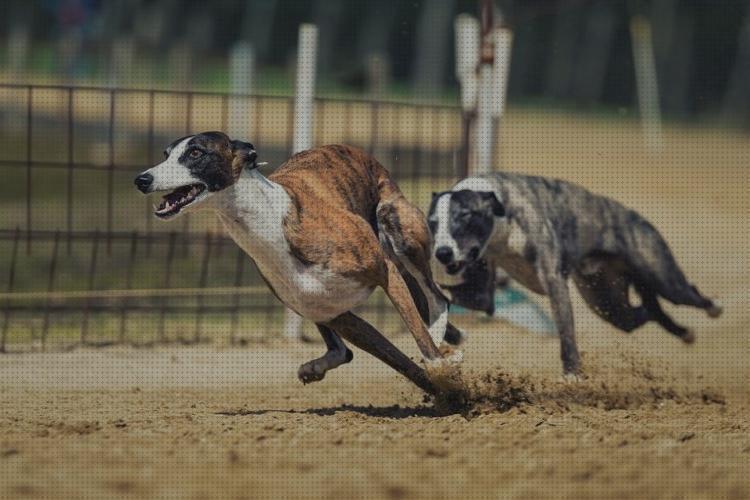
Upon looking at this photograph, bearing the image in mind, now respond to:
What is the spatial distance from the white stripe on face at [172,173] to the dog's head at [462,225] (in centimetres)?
204

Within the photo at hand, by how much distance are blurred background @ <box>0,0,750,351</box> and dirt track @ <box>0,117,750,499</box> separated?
1063mm

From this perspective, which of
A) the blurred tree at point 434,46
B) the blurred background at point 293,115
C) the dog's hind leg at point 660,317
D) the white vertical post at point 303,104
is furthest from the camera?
the blurred tree at point 434,46

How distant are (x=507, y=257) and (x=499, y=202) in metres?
0.42

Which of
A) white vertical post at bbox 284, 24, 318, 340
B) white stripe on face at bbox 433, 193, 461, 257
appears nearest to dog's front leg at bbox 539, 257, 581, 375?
white stripe on face at bbox 433, 193, 461, 257

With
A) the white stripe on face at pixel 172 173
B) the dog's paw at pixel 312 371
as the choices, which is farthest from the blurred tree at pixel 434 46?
the white stripe on face at pixel 172 173

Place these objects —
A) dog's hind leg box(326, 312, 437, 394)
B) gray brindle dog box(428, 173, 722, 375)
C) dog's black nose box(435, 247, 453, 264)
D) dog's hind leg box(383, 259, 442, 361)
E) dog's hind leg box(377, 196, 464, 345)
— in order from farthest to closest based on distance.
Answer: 1. gray brindle dog box(428, 173, 722, 375)
2. dog's black nose box(435, 247, 453, 264)
3. dog's hind leg box(377, 196, 464, 345)
4. dog's hind leg box(326, 312, 437, 394)
5. dog's hind leg box(383, 259, 442, 361)

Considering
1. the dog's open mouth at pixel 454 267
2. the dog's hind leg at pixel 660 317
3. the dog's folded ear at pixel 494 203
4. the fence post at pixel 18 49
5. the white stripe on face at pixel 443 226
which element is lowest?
the fence post at pixel 18 49

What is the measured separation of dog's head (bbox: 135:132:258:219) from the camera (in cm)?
596

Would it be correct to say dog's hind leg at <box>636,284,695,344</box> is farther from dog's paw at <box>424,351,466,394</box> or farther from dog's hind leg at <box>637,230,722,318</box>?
dog's paw at <box>424,351,466,394</box>

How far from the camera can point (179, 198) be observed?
19.8 feet

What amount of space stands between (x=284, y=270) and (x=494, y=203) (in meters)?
1.97

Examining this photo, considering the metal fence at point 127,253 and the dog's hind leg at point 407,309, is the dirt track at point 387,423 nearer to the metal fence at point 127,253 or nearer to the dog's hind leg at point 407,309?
the dog's hind leg at point 407,309

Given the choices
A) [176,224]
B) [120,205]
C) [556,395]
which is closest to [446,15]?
[120,205]

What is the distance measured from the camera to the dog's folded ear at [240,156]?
620cm
